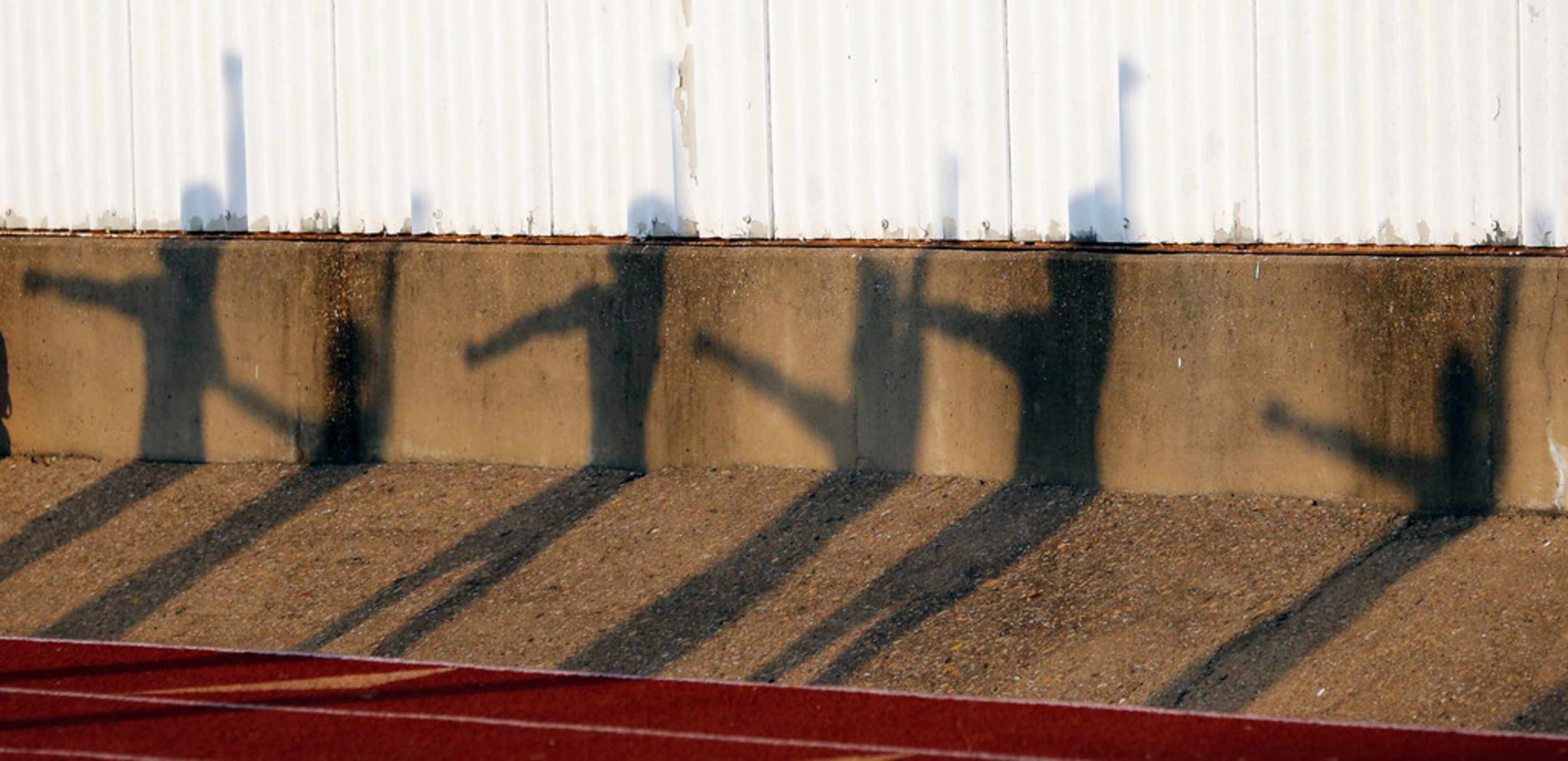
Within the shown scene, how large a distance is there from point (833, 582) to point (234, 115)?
4.29 m

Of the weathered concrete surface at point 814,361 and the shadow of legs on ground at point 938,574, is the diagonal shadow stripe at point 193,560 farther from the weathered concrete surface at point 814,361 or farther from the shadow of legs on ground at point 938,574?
the shadow of legs on ground at point 938,574

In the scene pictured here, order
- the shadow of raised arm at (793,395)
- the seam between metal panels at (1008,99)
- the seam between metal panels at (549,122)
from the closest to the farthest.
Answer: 1. the seam between metal panels at (1008,99)
2. the shadow of raised arm at (793,395)
3. the seam between metal panels at (549,122)

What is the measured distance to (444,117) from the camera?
32.5 ft

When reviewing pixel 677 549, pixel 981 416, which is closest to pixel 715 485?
pixel 677 549

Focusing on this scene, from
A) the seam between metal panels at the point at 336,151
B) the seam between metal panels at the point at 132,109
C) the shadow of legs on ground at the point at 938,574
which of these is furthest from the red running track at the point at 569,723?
the seam between metal panels at the point at 132,109

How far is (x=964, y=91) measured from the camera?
898 centimetres

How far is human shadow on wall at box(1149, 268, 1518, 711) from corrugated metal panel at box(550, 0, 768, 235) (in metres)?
2.77

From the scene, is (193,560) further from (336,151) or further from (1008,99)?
(1008,99)

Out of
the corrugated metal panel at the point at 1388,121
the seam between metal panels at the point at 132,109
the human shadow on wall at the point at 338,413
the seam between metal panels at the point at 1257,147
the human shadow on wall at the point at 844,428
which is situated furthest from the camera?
the seam between metal panels at the point at 132,109

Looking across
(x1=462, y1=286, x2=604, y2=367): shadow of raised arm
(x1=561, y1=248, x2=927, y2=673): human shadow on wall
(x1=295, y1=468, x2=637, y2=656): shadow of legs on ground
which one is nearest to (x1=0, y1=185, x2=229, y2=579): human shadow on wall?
(x1=462, y1=286, x2=604, y2=367): shadow of raised arm

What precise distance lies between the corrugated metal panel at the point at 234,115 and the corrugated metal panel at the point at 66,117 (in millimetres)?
121

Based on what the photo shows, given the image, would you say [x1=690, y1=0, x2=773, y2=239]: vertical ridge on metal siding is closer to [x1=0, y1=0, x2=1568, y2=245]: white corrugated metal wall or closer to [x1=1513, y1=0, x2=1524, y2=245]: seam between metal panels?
[x1=0, y1=0, x2=1568, y2=245]: white corrugated metal wall

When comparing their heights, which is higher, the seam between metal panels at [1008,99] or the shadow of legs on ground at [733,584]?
the seam between metal panels at [1008,99]

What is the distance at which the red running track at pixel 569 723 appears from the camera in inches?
249
